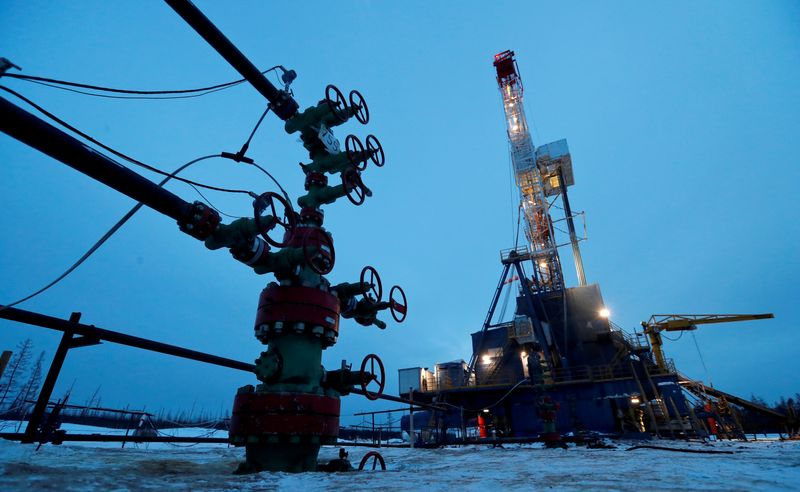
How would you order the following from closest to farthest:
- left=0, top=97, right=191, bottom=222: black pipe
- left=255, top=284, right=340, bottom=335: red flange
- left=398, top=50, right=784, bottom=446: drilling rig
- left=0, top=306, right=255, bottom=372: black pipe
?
left=0, top=97, right=191, bottom=222: black pipe < left=0, top=306, right=255, bottom=372: black pipe < left=255, top=284, right=340, bottom=335: red flange < left=398, top=50, right=784, bottom=446: drilling rig

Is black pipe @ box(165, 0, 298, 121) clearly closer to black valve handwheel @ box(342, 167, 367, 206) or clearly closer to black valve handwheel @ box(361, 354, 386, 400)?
black valve handwheel @ box(342, 167, 367, 206)

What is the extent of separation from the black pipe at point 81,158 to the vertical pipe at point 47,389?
152 cm

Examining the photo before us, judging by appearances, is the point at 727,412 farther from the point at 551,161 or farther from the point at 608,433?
the point at 551,161

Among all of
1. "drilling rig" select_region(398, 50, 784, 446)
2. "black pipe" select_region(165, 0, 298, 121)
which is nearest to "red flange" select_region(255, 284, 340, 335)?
"black pipe" select_region(165, 0, 298, 121)

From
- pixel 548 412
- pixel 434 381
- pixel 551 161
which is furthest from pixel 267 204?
pixel 551 161

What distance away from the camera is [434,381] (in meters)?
26.8

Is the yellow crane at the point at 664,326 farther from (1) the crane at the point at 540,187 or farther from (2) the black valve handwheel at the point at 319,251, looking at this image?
(2) the black valve handwheel at the point at 319,251

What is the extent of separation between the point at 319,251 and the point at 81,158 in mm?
3040

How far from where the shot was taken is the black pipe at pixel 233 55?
4.89m

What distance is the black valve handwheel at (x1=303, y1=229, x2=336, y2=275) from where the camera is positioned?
17.1 ft

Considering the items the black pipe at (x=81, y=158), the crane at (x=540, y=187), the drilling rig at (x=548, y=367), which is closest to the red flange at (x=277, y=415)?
the black pipe at (x=81, y=158)

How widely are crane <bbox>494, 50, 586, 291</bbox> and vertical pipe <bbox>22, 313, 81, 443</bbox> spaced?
28347 mm

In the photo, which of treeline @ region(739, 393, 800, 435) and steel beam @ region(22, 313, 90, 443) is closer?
steel beam @ region(22, 313, 90, 443)

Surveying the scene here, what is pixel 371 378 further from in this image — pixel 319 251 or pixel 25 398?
pixel 25 398
